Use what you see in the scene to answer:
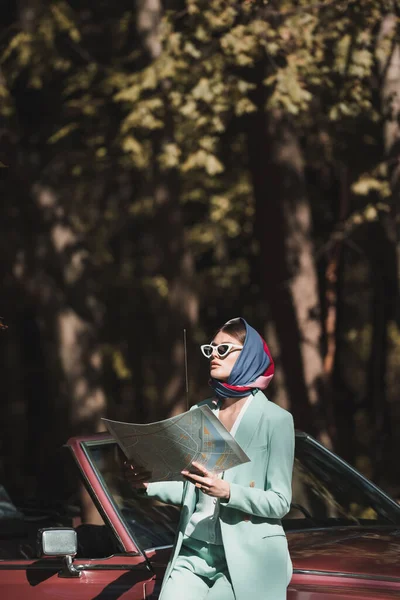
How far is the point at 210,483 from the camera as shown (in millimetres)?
3631

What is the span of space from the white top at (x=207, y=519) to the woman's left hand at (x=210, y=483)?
204 millimetres

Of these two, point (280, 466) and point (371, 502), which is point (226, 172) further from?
point (280, 466)

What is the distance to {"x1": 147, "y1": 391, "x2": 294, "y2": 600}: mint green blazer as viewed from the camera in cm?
369

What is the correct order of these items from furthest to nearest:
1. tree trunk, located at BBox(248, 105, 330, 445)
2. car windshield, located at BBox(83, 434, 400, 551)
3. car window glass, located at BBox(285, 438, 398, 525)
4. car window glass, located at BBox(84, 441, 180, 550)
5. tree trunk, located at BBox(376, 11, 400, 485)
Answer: tree trunk, located at BBox(248, 105, 330, 445)
tree trunk, located at BBox(376, 11, 400, 485)
car window glass, located at BBox(285, 438, 398, 525)
car windshield, located at BBox(83, 434, 400, 551)
car window glass, located at BBox(84, 441, 180, 550)

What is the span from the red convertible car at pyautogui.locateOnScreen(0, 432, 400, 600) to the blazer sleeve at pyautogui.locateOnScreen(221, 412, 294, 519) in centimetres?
30

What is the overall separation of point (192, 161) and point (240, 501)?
799 centimetres

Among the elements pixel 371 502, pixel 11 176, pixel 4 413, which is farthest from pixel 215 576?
pixel 4 413

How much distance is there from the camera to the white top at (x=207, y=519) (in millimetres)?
3840

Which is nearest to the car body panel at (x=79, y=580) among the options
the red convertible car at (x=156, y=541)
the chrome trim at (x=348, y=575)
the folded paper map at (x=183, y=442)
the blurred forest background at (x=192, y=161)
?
the red convertible car at (x=156, y=541)

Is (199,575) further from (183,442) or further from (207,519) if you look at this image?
(183,442)

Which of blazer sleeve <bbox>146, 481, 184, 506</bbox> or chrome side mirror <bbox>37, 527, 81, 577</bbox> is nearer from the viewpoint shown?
blazer sleeve <bbox>146, 481, 184, 506</bbox>

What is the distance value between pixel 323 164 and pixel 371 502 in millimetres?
11717

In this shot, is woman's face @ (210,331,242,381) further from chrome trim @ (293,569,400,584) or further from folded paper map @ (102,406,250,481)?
chrome trim @ (293,569,400,584)

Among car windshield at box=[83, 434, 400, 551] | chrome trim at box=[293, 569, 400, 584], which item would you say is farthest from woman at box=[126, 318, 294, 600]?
car windshield at box=[83, 434, 400, 551]
